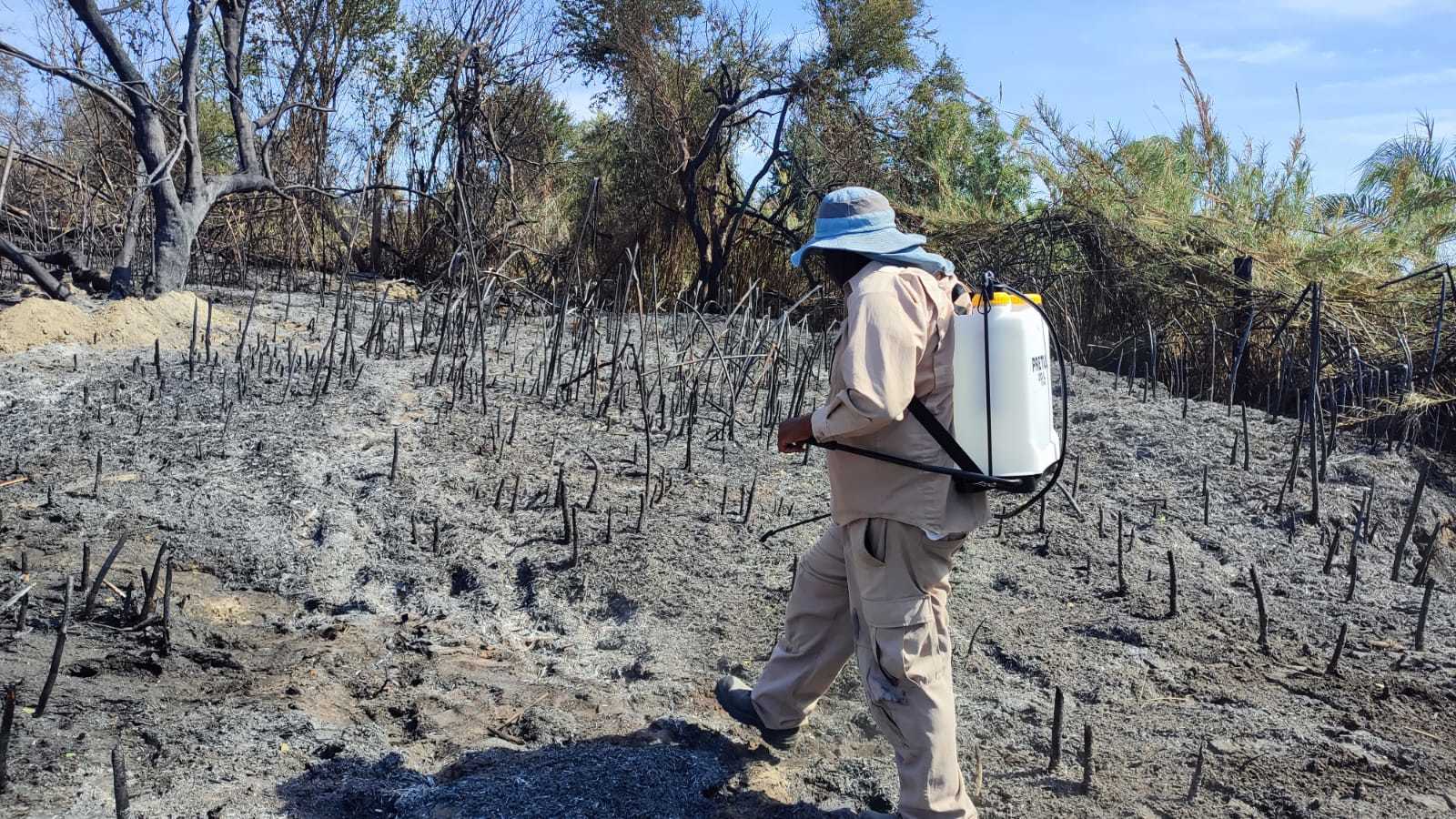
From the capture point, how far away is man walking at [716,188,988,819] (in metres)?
2.34

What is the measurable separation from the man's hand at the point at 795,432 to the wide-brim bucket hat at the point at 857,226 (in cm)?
37

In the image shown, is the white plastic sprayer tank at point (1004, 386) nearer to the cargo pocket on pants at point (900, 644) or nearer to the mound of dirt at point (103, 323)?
the cargo pocket on pants at point (900, 644)

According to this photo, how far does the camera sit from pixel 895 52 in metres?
10.6

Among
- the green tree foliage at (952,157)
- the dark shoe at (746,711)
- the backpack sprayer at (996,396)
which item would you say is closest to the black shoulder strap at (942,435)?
the backpack sprayer at (996,396)

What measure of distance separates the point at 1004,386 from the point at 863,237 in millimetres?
473

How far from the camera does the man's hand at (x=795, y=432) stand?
2.55m

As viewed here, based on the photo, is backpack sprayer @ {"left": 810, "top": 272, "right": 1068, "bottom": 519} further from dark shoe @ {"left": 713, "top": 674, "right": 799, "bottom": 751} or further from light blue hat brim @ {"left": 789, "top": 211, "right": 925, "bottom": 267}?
dark shoe @ {"left": 713, "top": 674, "right": 799, "bottom": 751}

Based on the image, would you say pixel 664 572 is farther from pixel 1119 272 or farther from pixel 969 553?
pixel 1119 272

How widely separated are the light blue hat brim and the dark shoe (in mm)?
1190

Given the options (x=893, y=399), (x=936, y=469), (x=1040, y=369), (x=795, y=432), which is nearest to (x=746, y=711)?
(x=795, y=432)

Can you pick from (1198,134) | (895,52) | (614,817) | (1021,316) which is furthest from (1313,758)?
(895,52)

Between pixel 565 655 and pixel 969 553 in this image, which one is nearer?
pixel 565 655

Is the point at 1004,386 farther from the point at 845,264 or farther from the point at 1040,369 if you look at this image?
the point at 845,264

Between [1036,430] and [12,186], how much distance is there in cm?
880
